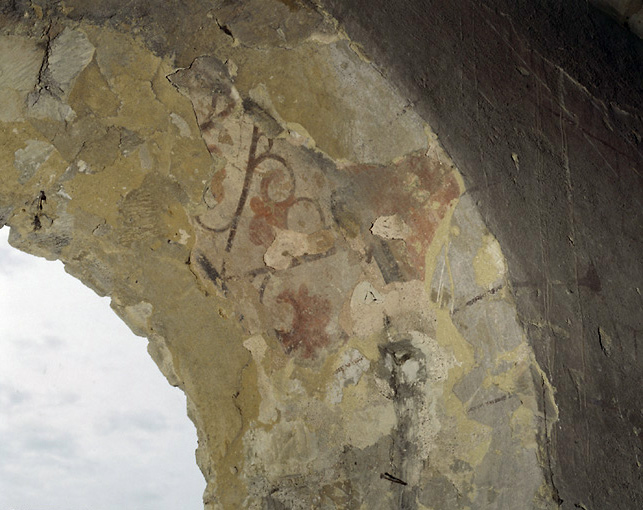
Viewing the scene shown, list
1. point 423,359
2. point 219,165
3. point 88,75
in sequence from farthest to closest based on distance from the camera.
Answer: point 423,359 < point 219,165 < point 88,75

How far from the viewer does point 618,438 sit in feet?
8.62

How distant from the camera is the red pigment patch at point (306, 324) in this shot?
2799 millimetres

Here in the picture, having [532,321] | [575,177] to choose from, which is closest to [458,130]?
[575,177]

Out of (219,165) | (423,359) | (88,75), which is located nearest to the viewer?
(88,75)

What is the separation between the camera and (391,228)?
Result: 107 inches

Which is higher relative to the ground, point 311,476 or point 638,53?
point 638,53

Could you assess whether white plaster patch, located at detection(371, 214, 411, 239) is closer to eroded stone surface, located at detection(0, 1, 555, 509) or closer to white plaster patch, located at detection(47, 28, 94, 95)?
eroded stone surface, located at detection(0, 1, 555, 509)

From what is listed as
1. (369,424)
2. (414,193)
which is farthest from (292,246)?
(369,424)

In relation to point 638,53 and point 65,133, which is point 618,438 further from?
point 65,133

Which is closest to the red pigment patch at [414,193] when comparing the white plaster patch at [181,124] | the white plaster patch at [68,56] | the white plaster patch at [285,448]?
the white plaster patch at [181,124]

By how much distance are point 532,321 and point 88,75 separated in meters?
1.82

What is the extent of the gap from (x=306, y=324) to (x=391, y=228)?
1.65 ft

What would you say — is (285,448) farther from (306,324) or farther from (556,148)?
(556,148)

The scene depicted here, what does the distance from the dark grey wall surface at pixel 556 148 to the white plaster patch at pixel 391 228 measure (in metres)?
0.29
